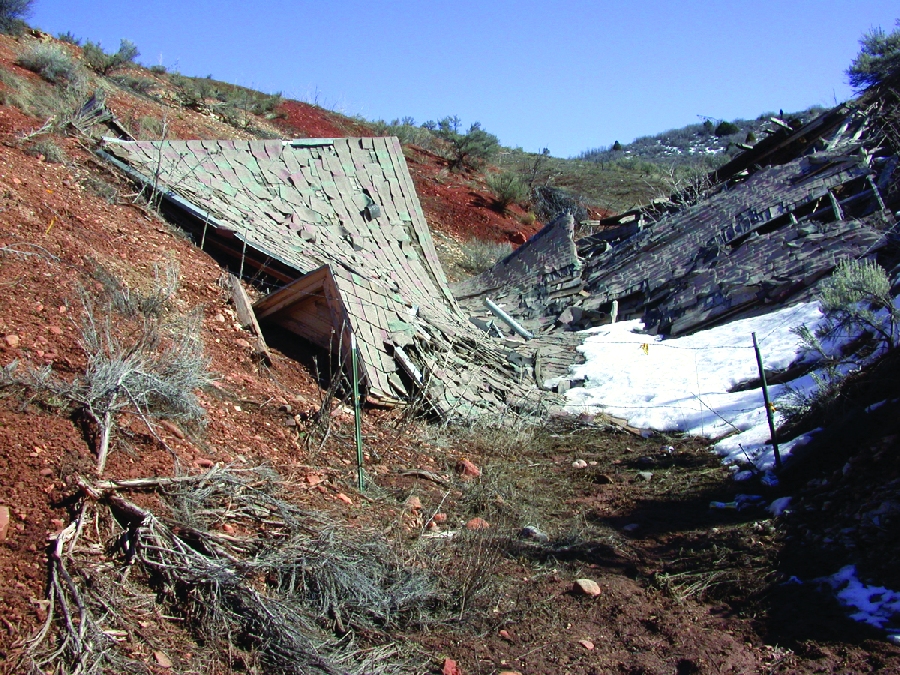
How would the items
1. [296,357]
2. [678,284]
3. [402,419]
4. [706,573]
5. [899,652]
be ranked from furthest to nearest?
1. [678,284]
2. [296,357]
3. [402,419]
4. [706,573]
5. [899,652]

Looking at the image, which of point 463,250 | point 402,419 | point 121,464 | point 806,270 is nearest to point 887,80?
point 806,270

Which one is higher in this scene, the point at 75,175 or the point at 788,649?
the point at 75,175

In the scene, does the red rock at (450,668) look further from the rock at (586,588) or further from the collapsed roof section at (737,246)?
the collapsed roof section at (737,246)

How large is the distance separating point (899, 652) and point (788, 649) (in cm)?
62

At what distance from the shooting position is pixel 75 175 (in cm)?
1142

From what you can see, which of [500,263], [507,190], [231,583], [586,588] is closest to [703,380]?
[586,588]

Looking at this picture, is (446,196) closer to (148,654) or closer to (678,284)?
(678,284)

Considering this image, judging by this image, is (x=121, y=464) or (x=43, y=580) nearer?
(x=43, y=580)

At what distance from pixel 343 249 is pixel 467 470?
5483 millimetres

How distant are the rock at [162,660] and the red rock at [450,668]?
1553mm

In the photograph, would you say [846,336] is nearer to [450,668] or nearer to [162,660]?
[450,668]

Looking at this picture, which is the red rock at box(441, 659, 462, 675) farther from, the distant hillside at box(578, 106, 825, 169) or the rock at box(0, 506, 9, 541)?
the distant hillside at box(578, 106, 825, 169)

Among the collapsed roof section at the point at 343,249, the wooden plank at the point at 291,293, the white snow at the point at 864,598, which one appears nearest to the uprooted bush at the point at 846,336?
the white snow at the point at 864,598

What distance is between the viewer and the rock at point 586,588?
592 cm
